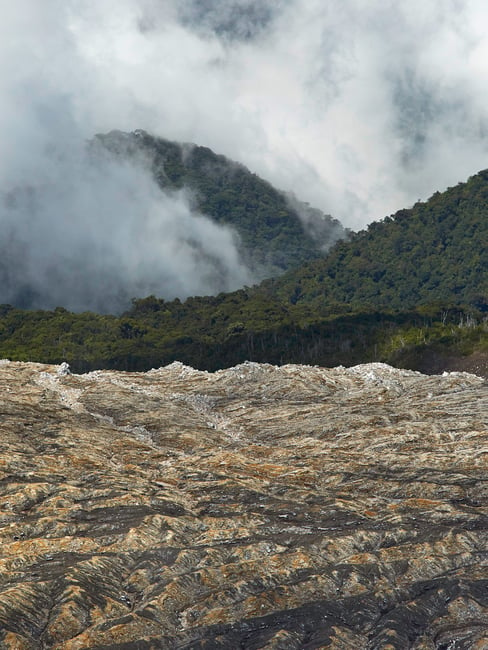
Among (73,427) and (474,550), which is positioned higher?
(73,427)

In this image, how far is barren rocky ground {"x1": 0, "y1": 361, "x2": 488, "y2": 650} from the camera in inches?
1278

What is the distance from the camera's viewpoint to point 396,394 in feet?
319

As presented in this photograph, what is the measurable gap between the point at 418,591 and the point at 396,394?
6260 centimetres

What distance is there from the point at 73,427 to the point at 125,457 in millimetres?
13307

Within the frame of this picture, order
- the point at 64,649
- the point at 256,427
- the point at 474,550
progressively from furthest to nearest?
the point at 256,427
the point at 474,550
the point at 64,649

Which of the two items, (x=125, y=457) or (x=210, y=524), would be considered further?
(x=125, y=457)

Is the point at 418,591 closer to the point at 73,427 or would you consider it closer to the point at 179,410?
the point at 73,427

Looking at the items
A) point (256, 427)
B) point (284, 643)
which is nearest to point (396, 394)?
point (256, 427)

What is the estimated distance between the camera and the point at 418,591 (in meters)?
35.7

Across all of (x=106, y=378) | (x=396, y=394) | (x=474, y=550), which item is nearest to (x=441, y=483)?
(x=474, y=550)

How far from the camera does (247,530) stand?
43938mm

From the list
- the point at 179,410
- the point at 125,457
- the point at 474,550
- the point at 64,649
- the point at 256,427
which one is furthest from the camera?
the point at 179,410

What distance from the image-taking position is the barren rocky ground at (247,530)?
3247 centimetres

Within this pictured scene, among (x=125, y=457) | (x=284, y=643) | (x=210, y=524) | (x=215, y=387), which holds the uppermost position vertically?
(x=215, y=387)
